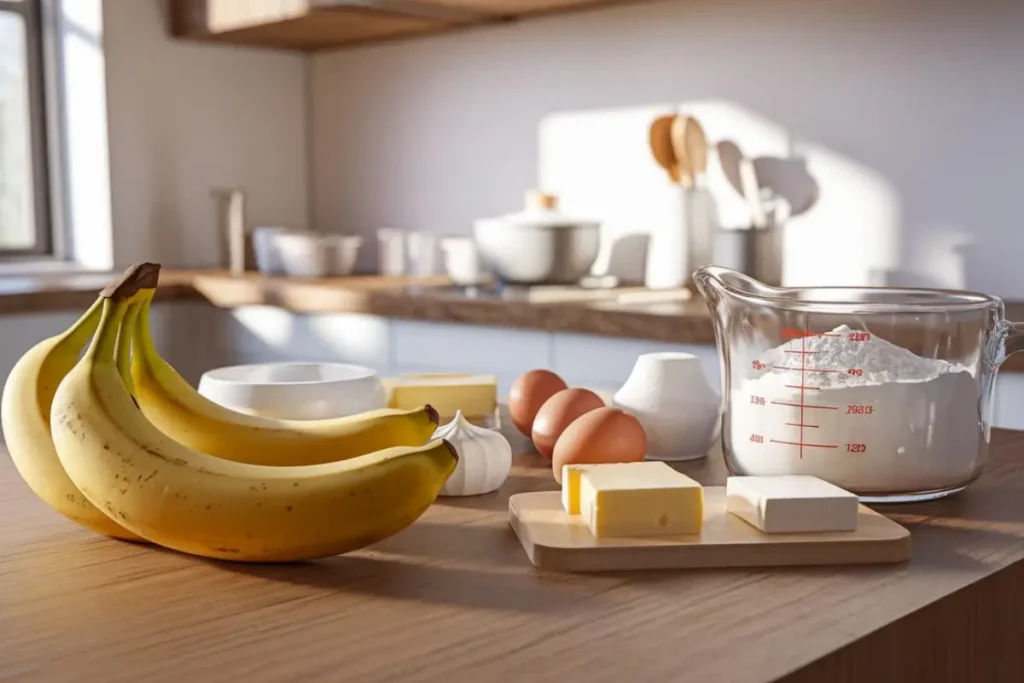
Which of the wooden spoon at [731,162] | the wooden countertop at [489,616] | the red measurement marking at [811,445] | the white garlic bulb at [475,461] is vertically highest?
the wooden spoon at [731,162]

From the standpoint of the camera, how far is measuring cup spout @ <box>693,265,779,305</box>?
925 mm

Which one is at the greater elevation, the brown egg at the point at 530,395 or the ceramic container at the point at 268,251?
the ceramic container at the point at 268,251

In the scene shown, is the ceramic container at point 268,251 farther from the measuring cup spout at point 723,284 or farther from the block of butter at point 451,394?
the measuring cup spout at point 723,284

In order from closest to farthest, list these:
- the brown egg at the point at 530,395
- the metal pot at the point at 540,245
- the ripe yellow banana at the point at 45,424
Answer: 1. the ripe yellow banana at the point at 45,424
2. the brown egg at the point at 530,395
3. the metal pot at the point at 540,245

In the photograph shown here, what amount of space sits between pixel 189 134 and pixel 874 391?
290 cm

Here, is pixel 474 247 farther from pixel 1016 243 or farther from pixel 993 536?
pixel 993 536

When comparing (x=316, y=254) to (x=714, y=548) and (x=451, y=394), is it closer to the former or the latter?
(x=451, y=394)

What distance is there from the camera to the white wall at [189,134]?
10.8 ft

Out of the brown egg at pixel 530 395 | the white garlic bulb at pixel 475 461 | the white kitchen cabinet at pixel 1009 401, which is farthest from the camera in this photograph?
the white kitchen cabinet at pixel 1009 401

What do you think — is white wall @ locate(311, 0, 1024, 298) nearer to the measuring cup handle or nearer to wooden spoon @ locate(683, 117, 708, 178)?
wooden spoon @ locate(683, 117, 708, 178)

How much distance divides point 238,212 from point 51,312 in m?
0.71

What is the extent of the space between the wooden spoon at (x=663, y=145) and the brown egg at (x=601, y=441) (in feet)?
6.14

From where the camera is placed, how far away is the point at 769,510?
75 cm

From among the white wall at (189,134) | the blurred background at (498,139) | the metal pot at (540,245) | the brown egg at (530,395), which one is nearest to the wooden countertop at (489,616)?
the brown egg at (530,395)
